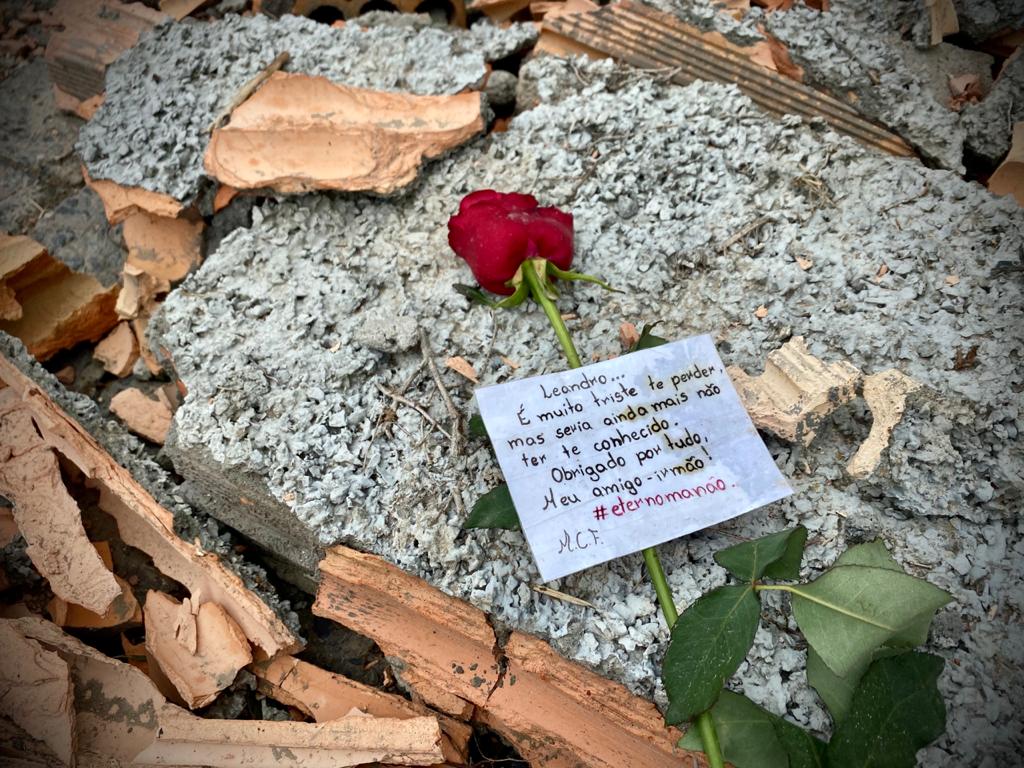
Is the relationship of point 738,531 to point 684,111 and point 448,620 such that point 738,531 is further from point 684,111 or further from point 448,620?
point 684,111

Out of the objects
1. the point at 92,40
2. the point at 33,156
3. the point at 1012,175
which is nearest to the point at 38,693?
the point at 33,156

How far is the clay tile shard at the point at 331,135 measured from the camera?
130 centimetres

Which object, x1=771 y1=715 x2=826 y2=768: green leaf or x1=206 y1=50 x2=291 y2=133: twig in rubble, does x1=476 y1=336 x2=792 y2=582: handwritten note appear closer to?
x1=771 y1=715 x2=826 y2=768: green leaf

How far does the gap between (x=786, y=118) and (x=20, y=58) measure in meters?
1.85

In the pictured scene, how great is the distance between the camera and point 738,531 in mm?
948


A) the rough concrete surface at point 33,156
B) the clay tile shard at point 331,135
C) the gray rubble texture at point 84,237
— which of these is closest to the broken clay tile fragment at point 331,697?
the clay tile shard at point 331,135

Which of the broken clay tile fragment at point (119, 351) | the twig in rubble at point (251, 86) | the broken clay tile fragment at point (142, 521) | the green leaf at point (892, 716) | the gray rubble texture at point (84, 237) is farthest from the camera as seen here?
the gray rubble texture at point (84, 237)

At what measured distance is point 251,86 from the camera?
1.42m

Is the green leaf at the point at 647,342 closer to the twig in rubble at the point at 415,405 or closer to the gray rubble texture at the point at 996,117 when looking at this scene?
the twig in rubble at the point at 415,405

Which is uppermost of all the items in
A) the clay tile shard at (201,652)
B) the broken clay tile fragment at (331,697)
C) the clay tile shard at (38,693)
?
the clay tile shard at (38,693)

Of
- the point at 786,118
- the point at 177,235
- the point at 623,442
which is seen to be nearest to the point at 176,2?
the point at 177,235

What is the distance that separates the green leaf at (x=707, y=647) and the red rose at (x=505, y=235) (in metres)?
0.54

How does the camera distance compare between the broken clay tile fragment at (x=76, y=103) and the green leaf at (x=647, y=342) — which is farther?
the broken clay tile fragment at (x=76, y=103)

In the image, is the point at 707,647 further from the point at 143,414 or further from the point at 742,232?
the point at 143,414
